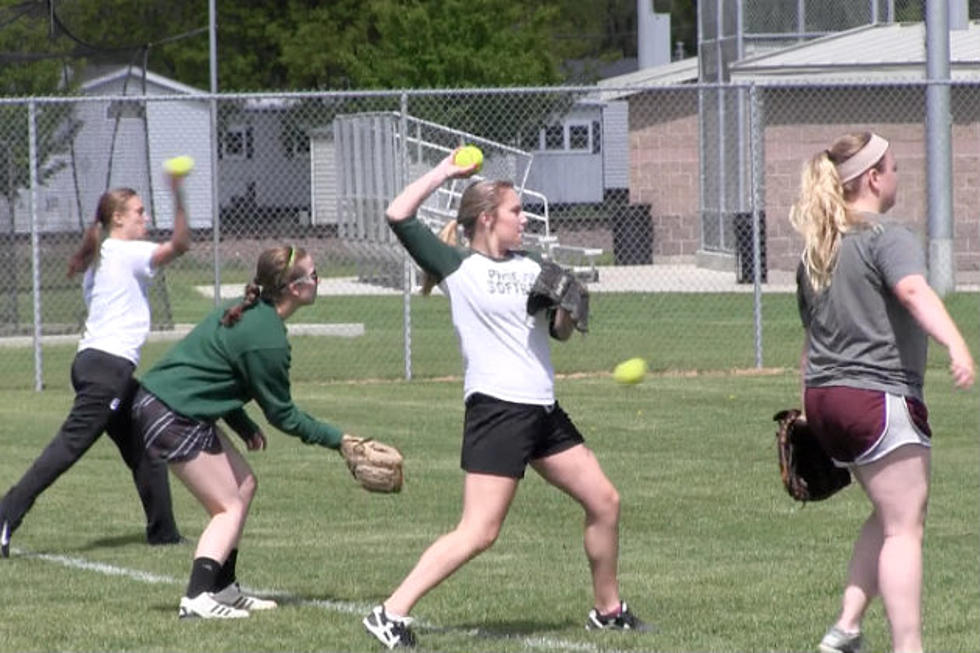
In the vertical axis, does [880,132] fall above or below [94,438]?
above

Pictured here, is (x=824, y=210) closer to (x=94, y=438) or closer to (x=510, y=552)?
(x=510, y=552)

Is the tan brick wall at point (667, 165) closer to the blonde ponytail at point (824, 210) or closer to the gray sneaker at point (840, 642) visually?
the gray sneaker at point (840, 642)

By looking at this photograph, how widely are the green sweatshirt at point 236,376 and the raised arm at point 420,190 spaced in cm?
85

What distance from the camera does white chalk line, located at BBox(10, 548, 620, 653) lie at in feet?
24.2

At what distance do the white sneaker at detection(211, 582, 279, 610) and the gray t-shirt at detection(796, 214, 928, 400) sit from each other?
9.12 feet

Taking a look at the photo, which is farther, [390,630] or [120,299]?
[120,299]

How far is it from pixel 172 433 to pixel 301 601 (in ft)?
3.06

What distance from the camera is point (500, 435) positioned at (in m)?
7.21

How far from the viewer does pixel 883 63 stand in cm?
2984

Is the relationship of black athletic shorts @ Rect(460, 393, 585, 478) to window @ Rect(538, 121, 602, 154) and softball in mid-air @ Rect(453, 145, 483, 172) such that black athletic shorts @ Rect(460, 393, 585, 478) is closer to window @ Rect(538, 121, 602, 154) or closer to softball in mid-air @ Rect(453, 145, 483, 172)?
softball in mid-air @ Rect(453, 145, 483, 172)

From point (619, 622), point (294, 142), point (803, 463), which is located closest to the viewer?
point (803, 463)

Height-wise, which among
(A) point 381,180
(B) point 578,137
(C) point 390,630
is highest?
(B) point 578,137

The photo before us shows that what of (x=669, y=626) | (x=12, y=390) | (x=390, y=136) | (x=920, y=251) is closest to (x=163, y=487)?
(x=669, y=626)

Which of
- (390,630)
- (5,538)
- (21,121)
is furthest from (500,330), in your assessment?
(21,121)
